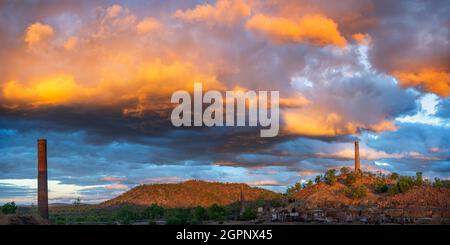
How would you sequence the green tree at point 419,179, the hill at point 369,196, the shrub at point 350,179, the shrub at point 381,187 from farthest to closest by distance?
1. the shrub at point 350,179
2. the shrub at point 381,187
3. the green tree at point 419,179
4. the hill at point 369,196

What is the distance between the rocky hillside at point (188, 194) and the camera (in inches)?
5305

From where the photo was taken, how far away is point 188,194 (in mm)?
143125

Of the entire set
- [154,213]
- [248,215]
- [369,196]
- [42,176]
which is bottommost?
[154,213]

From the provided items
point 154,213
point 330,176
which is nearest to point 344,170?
point 330,176

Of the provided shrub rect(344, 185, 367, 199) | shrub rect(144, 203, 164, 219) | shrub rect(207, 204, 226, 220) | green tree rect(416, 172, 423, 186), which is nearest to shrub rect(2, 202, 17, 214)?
shrub rect(144, 203, 164, 219)

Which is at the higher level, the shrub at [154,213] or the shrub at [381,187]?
the shrub at [381,187]

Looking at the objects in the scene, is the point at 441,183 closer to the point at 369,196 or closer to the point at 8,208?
the point at 369,196

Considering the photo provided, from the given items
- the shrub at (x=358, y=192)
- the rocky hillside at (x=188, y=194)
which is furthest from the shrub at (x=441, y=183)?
the rocky hillside at (x=188, y=194)

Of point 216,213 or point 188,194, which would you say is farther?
point 188,194

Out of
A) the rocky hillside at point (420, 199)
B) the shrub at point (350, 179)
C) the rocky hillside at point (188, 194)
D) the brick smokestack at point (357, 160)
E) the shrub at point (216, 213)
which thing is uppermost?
the brick smokestack at point (357, 160)

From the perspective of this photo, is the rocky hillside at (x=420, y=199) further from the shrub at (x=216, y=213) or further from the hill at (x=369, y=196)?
the shrub at (x=216, y=213)

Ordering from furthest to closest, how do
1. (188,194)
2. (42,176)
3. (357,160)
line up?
(188,194)
(357,160)
(42,176)
